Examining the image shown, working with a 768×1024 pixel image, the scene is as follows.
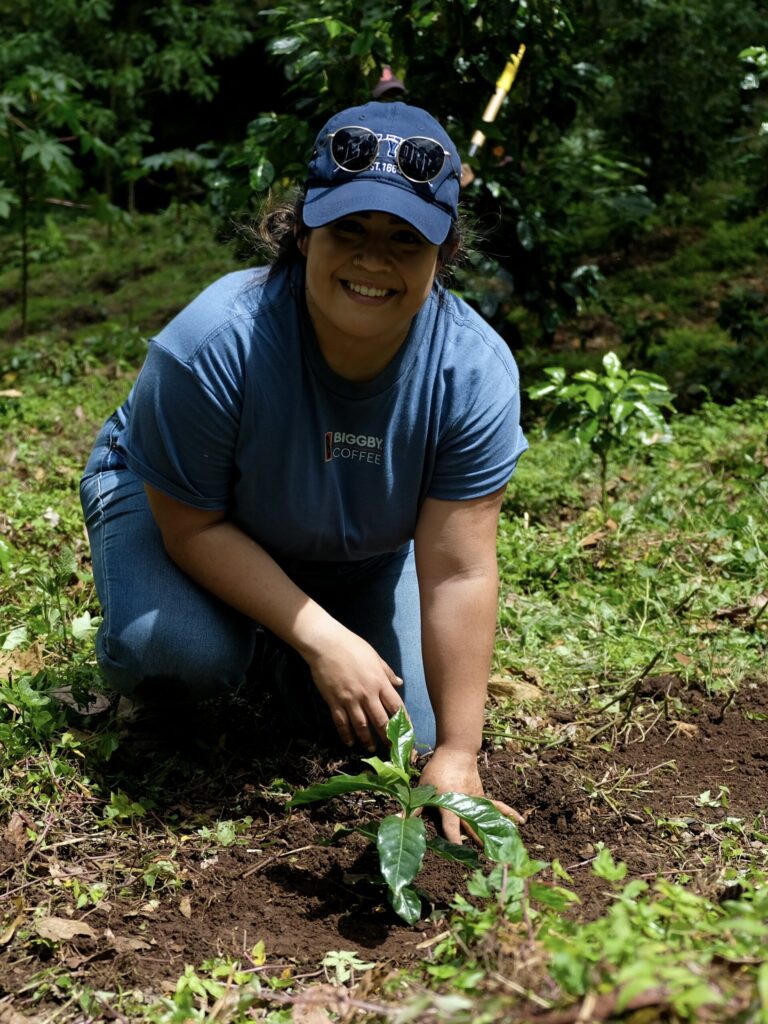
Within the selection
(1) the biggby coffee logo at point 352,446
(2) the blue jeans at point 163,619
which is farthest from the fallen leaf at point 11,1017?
(1) the biggby coffee logo at point 352,446

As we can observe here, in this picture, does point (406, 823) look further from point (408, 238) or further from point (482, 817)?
point (408, 238)

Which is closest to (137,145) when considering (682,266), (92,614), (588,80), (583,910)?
(682,266)

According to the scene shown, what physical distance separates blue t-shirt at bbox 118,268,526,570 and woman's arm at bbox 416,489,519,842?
0.06 metres

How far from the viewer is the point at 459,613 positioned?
234cm

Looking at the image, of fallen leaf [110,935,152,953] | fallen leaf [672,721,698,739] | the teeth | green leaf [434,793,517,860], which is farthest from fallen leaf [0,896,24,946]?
fallen leaf [672,721,698,739]

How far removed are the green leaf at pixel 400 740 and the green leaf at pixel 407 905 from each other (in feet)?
0.65

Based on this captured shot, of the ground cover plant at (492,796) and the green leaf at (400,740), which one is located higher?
the green leaf at (400,740)

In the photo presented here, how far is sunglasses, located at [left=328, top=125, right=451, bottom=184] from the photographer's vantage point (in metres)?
2.09

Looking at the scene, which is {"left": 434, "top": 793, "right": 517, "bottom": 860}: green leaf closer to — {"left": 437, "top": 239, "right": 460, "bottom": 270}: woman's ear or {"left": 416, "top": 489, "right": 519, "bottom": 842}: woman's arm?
{"left": 416, "top": 489, "right": 519, "bottom": 842}: woman's arm

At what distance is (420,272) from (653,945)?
122cm

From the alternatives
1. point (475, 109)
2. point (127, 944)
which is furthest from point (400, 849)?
point (475, 109)

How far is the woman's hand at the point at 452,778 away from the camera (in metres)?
2.20

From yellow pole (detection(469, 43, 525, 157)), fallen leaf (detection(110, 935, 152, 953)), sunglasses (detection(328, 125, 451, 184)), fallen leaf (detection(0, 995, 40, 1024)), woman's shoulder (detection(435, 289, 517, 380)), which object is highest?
yellow pole (detection(469, 43, 525, 157))

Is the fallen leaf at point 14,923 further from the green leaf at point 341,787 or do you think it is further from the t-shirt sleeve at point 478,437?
the t-shirt sleeve at point 478,437
